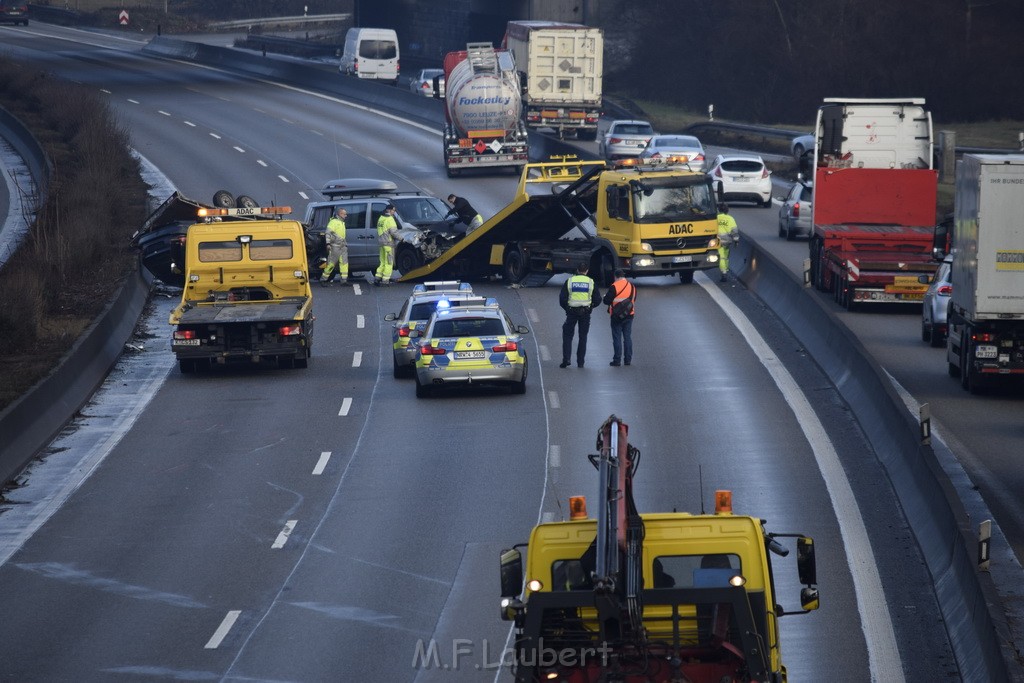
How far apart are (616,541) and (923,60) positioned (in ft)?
217

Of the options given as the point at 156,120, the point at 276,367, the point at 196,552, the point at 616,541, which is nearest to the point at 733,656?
the point at 616,541

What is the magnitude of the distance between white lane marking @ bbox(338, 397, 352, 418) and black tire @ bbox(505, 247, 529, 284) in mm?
10354

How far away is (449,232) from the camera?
123 ft

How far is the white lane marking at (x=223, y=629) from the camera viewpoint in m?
14.6

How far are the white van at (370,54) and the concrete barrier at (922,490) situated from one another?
5125cm

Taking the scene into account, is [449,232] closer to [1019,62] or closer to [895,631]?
[895,631]

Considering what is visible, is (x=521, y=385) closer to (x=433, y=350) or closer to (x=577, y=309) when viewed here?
(x=433, y=350)

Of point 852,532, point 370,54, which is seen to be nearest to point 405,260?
point 852,532

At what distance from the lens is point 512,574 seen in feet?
34.8

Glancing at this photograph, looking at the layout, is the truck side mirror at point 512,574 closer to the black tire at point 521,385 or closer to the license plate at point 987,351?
the black tire at point 521,385

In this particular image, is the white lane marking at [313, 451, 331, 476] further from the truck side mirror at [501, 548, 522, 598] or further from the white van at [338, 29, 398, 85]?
the white van at [338, 29, 398, 85]

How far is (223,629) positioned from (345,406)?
10.6 meters

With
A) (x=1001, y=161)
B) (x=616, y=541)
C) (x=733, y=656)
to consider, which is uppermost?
(x=1001, y=161)

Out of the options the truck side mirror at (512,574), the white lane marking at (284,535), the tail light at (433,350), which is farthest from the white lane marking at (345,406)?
the truck side mirror at (512,574)
